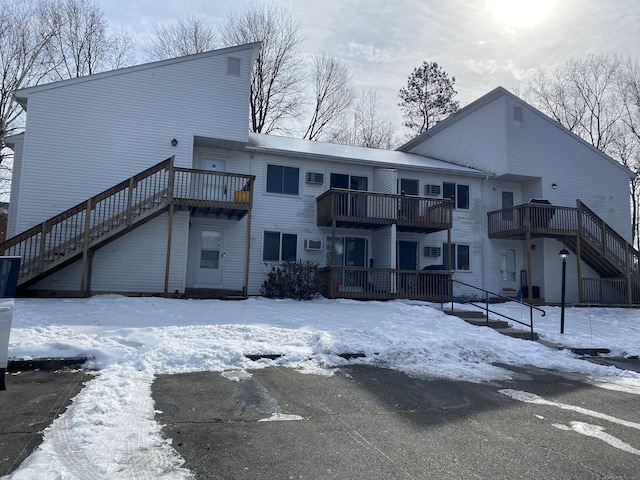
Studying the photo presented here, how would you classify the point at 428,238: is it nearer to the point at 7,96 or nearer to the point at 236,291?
the point at 236,291

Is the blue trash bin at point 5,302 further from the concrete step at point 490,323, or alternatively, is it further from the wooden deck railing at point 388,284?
the wooden deck railing at point 388,284

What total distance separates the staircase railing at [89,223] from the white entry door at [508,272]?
14329 millimetres

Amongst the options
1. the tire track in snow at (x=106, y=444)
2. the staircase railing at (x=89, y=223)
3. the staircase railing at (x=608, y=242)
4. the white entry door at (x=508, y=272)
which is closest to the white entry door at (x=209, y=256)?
the staircase railing at (x=89, y=223)

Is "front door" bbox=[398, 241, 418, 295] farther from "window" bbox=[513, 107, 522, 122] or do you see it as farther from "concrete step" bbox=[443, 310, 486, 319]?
"window" bbox=[513, 107, 522, 122]

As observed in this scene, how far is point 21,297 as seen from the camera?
1276 cm

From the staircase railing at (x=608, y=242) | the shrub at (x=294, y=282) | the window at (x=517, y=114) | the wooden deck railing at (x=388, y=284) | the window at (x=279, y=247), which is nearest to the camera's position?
the shrub at (x=294, y=282)

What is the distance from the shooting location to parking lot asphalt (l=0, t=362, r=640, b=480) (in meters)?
3.55

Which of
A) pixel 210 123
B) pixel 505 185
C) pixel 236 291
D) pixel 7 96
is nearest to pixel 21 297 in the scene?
pixel 236 291

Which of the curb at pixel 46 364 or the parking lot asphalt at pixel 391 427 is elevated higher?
the curb at pixel 46 364

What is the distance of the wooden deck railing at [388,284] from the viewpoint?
1575cm

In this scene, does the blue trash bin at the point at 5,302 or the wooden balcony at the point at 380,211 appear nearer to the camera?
the blue trash bin at the point at 5,302

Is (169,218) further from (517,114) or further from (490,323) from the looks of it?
(517,114)

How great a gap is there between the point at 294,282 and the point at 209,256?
11.7 ft

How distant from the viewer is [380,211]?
16.8 metres
